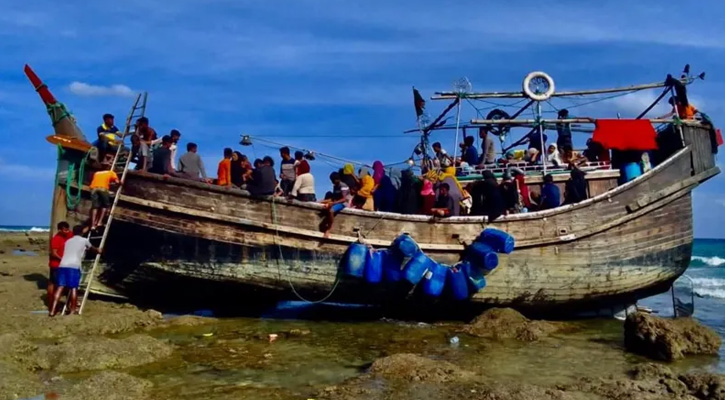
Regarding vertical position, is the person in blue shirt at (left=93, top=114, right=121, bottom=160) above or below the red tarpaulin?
below

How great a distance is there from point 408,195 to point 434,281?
1.74 meters

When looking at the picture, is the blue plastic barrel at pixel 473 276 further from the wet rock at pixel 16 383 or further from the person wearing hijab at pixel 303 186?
the wet rock at pixel 16 383

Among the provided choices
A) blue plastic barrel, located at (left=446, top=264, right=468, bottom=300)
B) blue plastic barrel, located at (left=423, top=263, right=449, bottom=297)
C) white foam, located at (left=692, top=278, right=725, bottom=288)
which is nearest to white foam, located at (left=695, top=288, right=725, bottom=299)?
white foam, located at (left=692, top=278, right=725, bottom=288)

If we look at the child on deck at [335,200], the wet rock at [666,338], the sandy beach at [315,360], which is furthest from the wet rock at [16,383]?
the wet rock at [666,338]

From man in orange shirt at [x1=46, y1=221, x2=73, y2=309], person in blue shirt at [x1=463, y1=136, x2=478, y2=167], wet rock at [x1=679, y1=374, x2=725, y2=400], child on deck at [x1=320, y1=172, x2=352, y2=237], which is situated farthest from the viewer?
person in blue shirt at [x1=463, y1=136, x2=478, y2=167]

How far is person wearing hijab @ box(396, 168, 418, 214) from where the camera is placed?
36.0ft

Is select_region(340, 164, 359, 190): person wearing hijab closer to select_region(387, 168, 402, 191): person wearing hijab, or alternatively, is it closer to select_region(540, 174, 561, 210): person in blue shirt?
select_region(387, 168, 402, 191): person wearing hijab

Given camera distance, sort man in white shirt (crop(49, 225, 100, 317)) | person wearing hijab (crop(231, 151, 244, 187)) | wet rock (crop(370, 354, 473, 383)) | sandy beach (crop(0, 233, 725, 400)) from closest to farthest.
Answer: sandy beach (crop(0, 233, 725, 400)) → wet rock (crop(370, 354, 473, 383)) → man in white shirt (crop(49, 225, 100, 317)) → person wearing hijab (crop(231, 151, 244, 187))

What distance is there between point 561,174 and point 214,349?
7.61 m

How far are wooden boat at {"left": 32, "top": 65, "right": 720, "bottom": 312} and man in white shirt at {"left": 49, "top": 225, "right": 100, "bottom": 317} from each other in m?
0.73

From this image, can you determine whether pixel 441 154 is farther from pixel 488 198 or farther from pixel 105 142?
pixel 105 142

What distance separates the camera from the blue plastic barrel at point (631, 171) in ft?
40.2

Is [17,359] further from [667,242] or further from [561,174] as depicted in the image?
[667,242]

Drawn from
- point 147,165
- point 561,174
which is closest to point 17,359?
point 147,165
